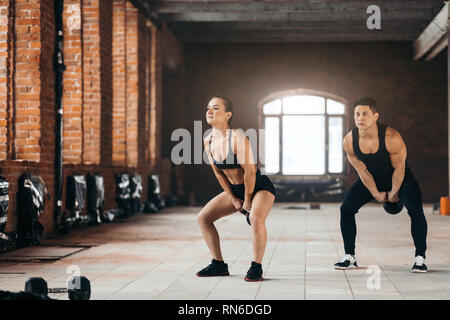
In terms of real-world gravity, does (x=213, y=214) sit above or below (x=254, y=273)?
above

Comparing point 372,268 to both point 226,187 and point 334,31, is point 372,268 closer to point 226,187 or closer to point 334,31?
point 226,187

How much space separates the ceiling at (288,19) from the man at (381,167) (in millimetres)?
8188

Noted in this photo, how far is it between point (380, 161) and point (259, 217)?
1107mm

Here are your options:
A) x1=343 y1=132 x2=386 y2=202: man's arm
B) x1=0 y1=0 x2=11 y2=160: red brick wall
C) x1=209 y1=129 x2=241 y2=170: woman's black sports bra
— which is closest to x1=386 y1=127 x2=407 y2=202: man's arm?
x1=343 y1=132 x2=386 y2=202: man's arm

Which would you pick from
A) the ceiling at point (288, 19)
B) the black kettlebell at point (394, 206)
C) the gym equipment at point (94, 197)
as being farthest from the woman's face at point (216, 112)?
the ceiling at point (288, 19)

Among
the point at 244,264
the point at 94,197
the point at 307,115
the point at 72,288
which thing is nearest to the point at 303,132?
the point at 307,115

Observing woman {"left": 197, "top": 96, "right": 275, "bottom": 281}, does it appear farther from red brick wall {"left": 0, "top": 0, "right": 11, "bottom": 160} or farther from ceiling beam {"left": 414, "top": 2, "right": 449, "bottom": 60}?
ceiling beam {"left": 414, "top": 2, "right": 449, "bottom": 60}

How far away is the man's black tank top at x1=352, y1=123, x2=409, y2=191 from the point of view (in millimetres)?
5484

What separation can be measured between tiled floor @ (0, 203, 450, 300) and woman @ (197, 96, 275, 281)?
351mm

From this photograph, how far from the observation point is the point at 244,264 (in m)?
6.11

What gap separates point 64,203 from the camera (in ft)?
30.6

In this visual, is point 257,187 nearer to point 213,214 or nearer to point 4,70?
point 213,214

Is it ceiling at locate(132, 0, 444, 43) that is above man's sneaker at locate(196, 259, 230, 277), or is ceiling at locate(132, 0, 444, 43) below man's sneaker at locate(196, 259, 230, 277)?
above
